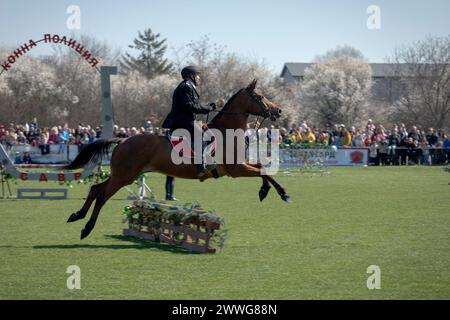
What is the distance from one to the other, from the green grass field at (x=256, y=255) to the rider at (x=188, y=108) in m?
2.30

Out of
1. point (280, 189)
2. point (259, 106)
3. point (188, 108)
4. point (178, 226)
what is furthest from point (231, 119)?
point (178, 226)

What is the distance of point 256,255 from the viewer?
11914 millimetres

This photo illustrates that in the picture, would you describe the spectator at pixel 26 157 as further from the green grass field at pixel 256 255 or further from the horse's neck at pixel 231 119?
the horse's neck at pixel 231 119

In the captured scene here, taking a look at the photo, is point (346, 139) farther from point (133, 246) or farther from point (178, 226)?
point (133, 246)

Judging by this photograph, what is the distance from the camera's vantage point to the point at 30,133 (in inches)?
1649

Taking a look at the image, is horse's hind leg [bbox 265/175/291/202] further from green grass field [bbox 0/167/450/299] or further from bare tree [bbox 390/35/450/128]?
bare tree [bbox 390/35/450/128]

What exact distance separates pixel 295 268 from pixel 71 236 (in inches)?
216

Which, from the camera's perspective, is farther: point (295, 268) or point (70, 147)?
point (70, 147)

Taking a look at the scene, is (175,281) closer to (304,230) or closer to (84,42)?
(304,230)

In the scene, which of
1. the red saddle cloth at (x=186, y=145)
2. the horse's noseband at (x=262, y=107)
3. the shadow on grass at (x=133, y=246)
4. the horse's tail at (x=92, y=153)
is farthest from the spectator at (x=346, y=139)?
the shadow on grass at (x=133, y=246)

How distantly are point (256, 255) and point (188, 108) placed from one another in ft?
11.0

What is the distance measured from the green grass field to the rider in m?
2.30
